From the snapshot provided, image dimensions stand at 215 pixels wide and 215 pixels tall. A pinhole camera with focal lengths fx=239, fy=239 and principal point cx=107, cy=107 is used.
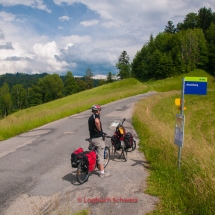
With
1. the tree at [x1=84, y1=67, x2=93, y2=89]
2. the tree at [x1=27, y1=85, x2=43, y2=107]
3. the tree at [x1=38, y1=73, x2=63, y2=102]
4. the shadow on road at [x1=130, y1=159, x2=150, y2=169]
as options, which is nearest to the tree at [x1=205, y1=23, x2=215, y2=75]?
the tree at [x1=84, y1=67, x2=93, y2=89]

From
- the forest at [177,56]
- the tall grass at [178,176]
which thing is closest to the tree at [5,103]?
the forest at [177,56]

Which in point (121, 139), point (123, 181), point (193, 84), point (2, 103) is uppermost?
point (193, 84)

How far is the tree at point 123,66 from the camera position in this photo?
95.9 m

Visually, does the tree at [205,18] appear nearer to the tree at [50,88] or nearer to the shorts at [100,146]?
the tree at [50,88]

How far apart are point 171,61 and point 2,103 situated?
230 ft

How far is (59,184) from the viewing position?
6.55 m

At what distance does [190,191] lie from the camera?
549 cm

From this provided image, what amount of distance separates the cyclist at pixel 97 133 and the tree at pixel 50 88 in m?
97.3

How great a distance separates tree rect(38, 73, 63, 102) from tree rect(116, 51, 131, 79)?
27221mm

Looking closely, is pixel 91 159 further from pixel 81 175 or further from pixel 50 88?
pixel 50 88

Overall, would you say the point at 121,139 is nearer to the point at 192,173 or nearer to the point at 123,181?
the point at 123,181

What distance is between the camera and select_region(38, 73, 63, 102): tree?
102225 millimetres

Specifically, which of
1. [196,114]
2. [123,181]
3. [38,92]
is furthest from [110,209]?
[38,92]

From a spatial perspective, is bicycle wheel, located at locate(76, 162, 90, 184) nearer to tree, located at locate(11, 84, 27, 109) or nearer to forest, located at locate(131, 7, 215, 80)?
forest, located at locate(131, 7, 215, 80)
